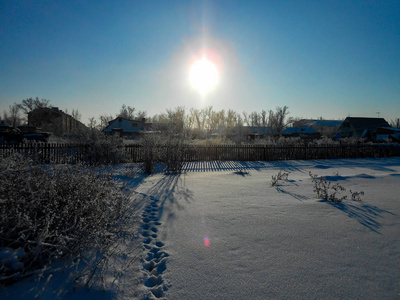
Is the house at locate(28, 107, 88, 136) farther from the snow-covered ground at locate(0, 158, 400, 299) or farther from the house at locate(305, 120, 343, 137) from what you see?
the house at locate(305, 120, 343, 137)

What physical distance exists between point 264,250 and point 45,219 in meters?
2.65

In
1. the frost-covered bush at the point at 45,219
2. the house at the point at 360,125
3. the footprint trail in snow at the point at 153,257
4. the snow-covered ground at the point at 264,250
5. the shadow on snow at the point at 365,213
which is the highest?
the house at the point at 360,125

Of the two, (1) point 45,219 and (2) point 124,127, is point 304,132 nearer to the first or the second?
(2) point 124,127

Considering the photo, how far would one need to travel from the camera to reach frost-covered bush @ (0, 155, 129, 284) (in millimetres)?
1963

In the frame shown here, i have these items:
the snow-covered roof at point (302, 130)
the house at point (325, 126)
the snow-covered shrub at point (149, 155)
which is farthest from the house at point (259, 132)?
the snow-covered shrub at point (149, 155)

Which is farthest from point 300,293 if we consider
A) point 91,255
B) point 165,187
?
point 165,187

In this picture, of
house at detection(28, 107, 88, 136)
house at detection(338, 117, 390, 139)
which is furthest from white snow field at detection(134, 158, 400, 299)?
house at detection(338, 117, 390, 139)

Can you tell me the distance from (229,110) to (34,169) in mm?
72806

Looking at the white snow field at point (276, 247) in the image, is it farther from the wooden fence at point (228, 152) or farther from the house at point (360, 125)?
the house at point (360, 125)

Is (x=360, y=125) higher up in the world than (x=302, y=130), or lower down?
higher up

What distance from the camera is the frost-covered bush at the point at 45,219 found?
1.96 meters

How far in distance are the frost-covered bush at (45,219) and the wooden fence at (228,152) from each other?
6.97 meters

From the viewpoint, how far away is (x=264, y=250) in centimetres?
289

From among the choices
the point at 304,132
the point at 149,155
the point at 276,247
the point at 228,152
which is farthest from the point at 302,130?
the point at 276,247
